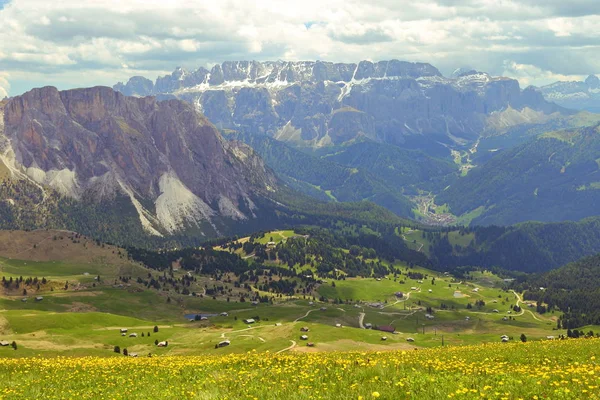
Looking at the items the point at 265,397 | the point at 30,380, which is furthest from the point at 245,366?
the point at 30,380

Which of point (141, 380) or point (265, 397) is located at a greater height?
point (265, 397)

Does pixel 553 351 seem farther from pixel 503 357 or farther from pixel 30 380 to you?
pixel 30 380

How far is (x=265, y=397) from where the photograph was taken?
27.6 m

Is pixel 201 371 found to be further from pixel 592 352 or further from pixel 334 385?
pixel 592 352

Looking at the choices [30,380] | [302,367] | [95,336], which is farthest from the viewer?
[95,336]

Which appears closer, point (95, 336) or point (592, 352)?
point (592, 352)

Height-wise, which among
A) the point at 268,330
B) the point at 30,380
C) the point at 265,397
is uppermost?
the point at 265,397

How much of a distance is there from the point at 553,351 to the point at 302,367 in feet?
91.0

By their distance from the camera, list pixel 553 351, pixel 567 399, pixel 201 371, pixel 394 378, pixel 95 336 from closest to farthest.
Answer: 1. pixel 567 399
2. pixel 394 378
3. pixel 201 371
4. pixel 553 351
5. pixel 95 336

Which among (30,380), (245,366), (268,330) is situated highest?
(245,366)

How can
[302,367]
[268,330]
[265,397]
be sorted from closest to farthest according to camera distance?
[265,397] < [302,367] < [268,330]

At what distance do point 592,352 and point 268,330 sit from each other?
14254 cm

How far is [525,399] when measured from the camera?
24703 mm

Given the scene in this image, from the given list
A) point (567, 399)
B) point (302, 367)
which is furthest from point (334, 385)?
point (567, 399)
